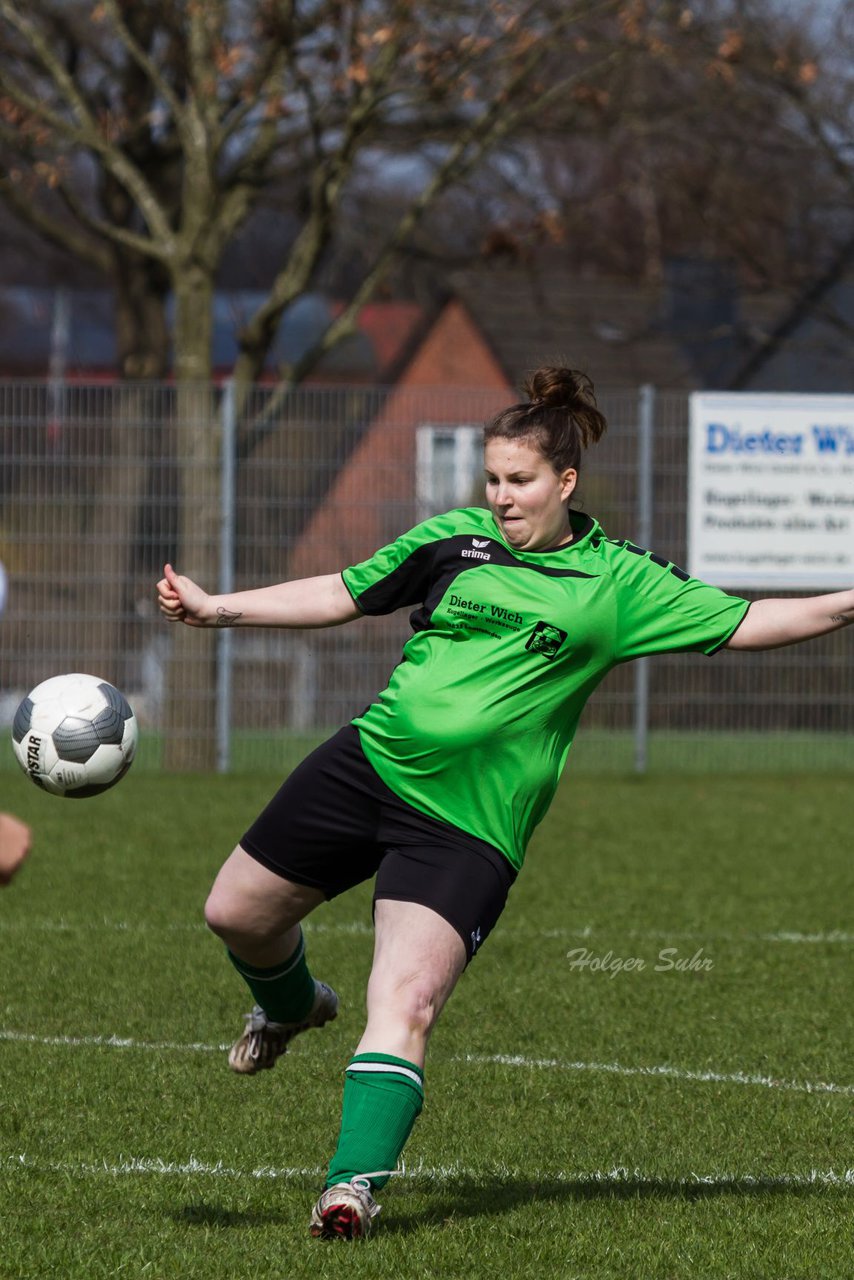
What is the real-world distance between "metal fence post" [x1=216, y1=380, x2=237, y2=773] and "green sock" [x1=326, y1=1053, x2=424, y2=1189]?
10.9m

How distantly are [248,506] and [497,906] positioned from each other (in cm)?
1111

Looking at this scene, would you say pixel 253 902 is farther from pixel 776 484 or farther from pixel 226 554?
pixel 776 484

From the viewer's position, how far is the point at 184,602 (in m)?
4.79

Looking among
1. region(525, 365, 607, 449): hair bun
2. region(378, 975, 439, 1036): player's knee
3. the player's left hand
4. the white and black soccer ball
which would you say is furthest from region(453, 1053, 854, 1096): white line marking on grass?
the player's left hand

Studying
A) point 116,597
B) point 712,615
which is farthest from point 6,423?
point 712,615

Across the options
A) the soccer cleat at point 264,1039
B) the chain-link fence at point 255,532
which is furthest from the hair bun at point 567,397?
the chain-link fence at point 255,532

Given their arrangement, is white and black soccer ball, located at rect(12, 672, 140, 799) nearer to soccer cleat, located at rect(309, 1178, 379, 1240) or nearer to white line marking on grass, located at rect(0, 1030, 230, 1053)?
soccer cleat, located at rect(309, 1178, 379, 1240)

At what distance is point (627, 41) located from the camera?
17.4 m

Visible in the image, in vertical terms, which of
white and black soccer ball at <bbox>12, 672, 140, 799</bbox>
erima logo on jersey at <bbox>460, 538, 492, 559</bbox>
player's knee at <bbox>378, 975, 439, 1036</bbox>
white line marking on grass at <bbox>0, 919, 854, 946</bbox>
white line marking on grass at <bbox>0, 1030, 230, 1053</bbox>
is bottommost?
white line marking on grass at <bbox>0, 919, 854, 946</bbox>

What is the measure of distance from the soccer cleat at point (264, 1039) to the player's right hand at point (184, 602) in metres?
1.15

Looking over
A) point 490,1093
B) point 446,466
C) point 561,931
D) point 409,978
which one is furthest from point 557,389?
point 446,466

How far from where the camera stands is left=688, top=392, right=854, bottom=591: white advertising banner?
602 inches

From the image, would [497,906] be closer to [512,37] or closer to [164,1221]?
[164,1221]

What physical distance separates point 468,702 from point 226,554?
10.8m
